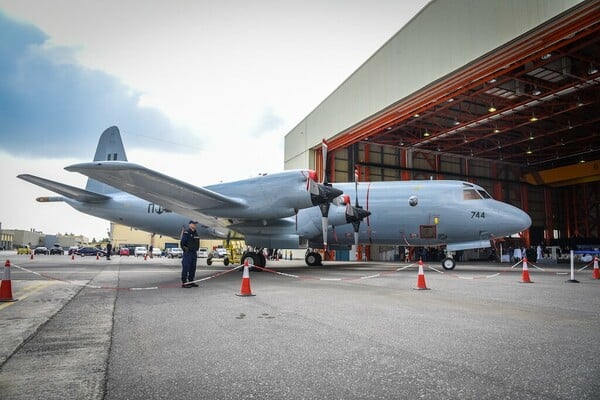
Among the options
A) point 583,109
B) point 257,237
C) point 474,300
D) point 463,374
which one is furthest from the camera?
point 583,109

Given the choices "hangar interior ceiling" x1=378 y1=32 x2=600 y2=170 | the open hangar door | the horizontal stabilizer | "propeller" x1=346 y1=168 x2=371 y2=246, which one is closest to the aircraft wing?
the horizontal stabilizer

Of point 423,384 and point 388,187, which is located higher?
point 388,187

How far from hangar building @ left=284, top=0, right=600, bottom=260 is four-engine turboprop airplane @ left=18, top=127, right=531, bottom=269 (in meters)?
6.43

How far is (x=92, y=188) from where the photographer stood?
20500 millimetres

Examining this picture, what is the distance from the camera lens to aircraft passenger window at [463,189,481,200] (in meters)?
16.9

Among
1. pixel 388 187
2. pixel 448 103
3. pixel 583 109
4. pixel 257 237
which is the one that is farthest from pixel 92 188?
pixel 583 109

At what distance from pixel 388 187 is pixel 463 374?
15.5 metres

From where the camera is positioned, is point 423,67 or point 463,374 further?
point 423,67

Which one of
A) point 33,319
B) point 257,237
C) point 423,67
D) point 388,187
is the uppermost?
point 423,67

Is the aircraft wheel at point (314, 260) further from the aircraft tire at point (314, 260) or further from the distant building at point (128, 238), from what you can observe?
the distant building at point (128, 238)

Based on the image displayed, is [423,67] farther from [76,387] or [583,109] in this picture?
[76,387]

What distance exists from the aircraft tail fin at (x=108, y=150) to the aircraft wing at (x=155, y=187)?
26.3 feet

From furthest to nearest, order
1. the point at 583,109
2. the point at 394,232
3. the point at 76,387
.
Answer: the point at 583,109, the point at 394,232, the point at 76,387

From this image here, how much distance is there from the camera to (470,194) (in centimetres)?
1705
